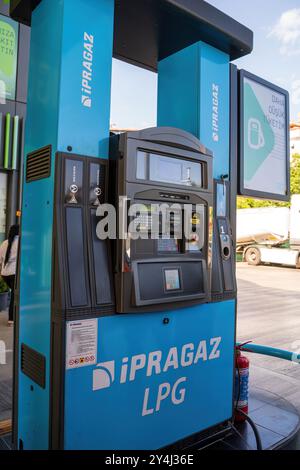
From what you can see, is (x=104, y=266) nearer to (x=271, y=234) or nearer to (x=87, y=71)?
(x=87, y=71)

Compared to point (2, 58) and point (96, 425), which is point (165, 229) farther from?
point (2, 58)

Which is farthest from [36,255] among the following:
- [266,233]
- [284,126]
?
[266,233]

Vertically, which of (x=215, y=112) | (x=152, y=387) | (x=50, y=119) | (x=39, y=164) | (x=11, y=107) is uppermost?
(x=11, y=107)

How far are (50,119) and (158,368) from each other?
1642mm

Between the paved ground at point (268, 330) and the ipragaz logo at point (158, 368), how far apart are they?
1.51 m

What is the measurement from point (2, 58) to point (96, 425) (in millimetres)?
7871

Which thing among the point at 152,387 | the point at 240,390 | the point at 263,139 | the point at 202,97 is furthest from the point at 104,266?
the point at 263,139

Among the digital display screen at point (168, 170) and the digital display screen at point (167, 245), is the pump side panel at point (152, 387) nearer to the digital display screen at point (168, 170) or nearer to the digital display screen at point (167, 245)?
the digital display screen at point (167, 245)

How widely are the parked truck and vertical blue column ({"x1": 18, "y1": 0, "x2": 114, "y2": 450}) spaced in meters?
16.8

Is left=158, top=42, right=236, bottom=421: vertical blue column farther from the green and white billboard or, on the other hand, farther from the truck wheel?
the truck wheel

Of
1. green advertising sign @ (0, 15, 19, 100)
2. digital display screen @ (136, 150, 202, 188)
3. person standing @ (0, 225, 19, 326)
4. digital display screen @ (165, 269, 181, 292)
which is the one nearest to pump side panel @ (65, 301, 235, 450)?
digital display screen @ (165, 269, 181, 292)

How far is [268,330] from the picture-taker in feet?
22.0

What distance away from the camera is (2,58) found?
316 inches
